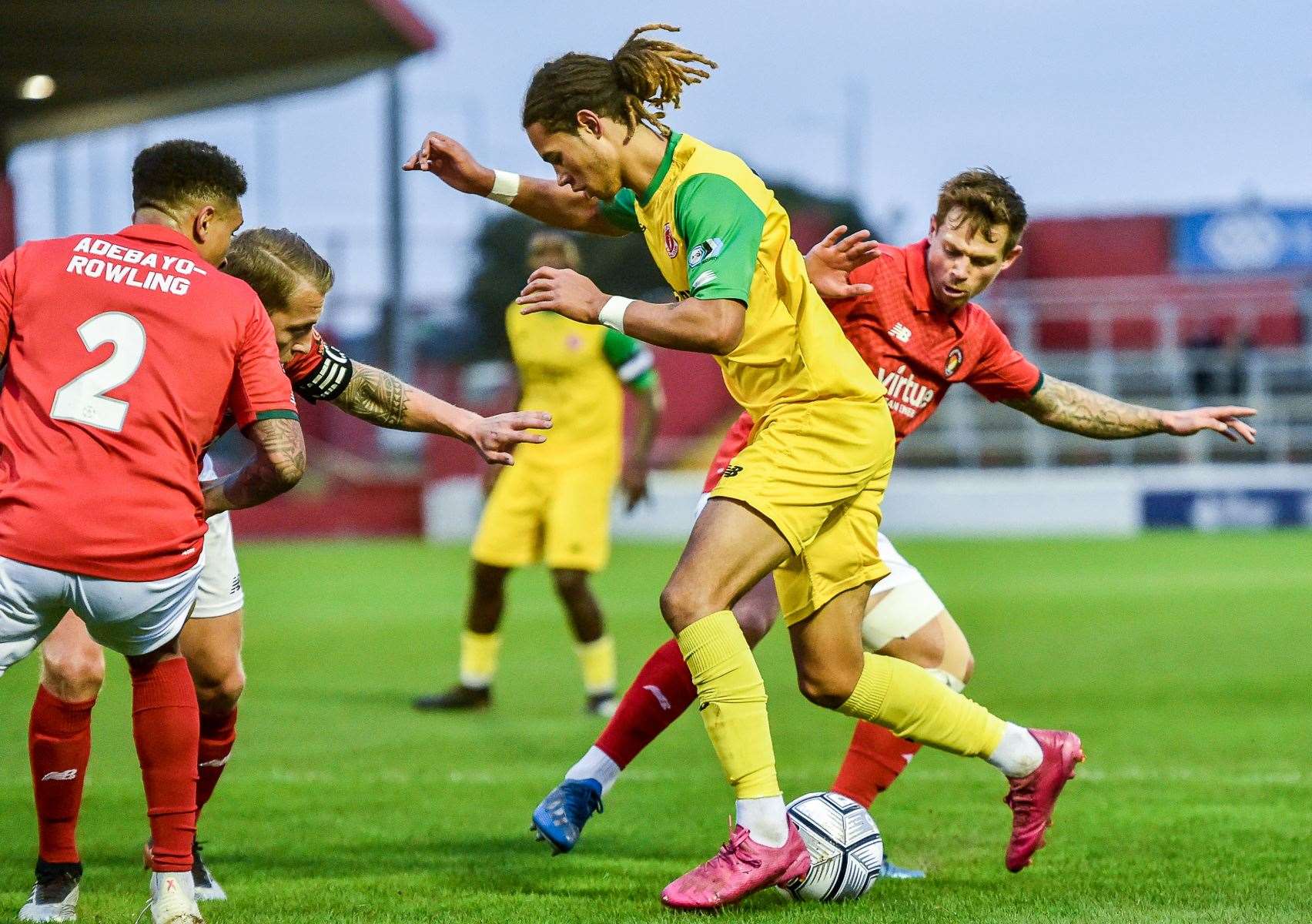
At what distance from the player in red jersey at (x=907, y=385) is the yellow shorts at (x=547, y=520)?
3.90 metres

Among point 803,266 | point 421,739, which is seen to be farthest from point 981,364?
point 421,739

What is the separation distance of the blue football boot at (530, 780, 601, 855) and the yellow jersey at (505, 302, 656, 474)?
Answer: 180 inches

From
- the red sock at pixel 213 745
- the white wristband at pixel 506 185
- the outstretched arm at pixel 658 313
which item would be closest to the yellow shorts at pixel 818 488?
the outstretched arm at pixel 658 313

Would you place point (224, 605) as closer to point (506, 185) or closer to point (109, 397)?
point (109, 397)

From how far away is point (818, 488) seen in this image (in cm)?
463

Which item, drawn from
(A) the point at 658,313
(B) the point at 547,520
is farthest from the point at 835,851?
(B) the point at 547,520

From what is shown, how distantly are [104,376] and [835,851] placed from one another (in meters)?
2.37

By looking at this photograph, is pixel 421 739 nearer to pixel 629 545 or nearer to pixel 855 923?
pixel 855 923

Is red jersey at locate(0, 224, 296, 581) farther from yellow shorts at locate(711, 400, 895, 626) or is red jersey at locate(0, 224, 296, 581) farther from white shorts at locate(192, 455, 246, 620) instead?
yellow shorts at locate(711, 400, 895, 626)

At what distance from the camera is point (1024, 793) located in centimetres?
→ 489

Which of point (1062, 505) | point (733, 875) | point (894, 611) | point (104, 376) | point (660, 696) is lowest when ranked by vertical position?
point (1062, 505)

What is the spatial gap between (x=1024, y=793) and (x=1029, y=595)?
11599mm

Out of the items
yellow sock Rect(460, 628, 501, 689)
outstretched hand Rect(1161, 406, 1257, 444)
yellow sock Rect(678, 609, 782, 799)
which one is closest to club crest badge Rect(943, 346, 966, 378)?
outstretched hand Rect(1161, 406, 1257, 444)

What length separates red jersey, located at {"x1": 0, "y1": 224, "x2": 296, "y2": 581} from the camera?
390 centimetres
